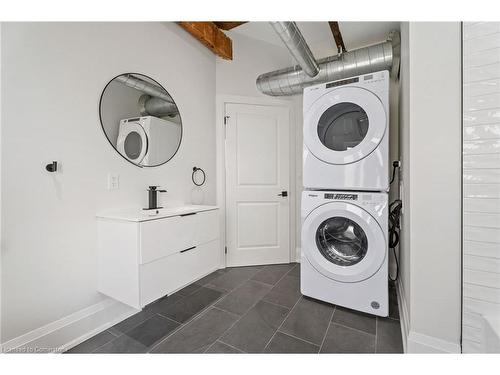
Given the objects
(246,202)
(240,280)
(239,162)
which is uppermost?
(239,162)

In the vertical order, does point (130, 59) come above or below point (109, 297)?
above

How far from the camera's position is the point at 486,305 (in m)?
1.03

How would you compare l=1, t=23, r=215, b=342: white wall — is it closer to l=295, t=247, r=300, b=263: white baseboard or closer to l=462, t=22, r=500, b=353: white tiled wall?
l=295, t=247, r=300, b=263: white baseboard

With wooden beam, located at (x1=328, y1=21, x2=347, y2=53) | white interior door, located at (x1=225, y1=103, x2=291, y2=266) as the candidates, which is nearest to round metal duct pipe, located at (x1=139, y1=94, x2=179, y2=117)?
white interior door, located at (x1=225, y1=103, x2=291, y2=266)

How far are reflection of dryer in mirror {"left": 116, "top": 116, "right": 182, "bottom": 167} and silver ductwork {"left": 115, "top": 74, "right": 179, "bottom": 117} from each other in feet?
0.22

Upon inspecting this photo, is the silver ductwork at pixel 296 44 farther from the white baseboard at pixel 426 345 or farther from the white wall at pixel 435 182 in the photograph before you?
the white baseboard at pixel 426 345

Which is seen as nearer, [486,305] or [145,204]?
[486,305]

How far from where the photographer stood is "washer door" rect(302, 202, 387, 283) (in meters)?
1.54

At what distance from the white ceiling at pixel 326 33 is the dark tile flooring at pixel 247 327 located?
8.62ft
